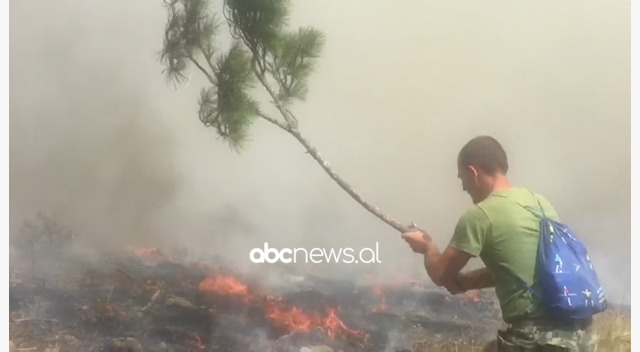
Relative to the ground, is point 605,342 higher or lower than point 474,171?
lower

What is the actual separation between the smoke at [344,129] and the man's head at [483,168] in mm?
23

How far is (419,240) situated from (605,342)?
422 millimetres

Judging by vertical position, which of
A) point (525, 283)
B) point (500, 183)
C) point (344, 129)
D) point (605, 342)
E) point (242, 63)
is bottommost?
point (605, 342)

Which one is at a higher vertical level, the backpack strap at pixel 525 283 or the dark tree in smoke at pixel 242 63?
the dark tree in smoke at pixel 242 63

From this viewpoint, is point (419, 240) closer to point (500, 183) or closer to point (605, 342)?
point (500, 183)

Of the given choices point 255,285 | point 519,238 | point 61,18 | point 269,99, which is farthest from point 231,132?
point 519,238

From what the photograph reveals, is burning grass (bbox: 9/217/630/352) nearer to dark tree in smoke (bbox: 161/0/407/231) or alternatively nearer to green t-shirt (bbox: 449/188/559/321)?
green t-shirt (bbox: 449/188/559/321)

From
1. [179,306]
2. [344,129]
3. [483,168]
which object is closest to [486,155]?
[483,168]

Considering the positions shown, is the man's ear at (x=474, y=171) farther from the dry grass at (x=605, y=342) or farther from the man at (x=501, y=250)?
the dry grass at (x=605, y=342)

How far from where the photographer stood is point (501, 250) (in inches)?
53.4

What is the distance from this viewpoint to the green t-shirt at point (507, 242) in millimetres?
1354

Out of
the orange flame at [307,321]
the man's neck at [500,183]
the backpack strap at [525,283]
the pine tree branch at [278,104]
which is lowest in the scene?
the orange flame at [307,321]

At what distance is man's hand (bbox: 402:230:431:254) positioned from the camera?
140cm

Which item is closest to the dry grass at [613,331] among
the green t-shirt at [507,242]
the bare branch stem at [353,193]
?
the green t-shirt at [507,242]
